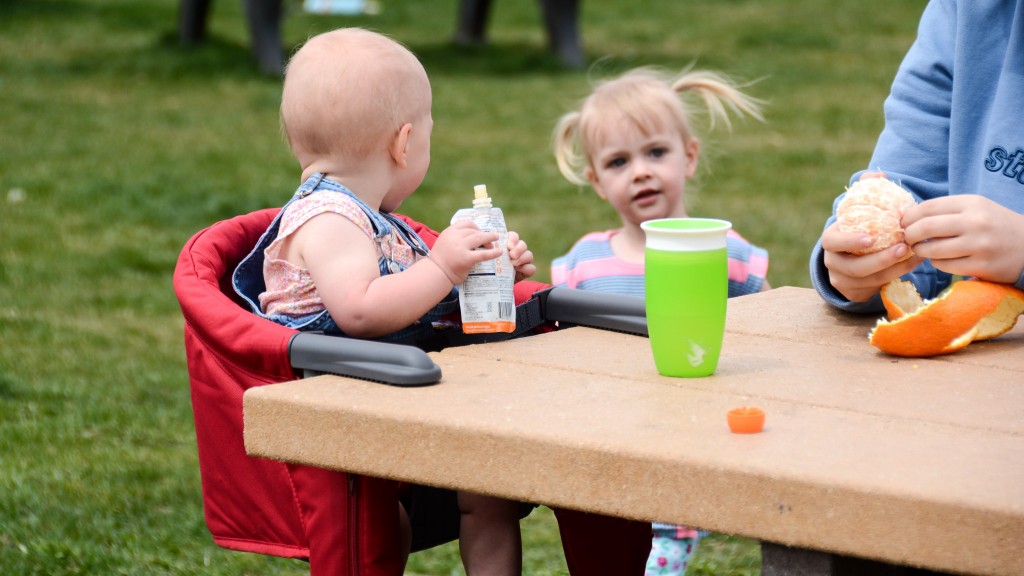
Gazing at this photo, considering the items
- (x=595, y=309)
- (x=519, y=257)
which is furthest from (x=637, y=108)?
(x=595, y=309)

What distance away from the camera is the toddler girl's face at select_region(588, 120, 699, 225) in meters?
3.55

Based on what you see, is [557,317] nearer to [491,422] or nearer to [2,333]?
[491,422]

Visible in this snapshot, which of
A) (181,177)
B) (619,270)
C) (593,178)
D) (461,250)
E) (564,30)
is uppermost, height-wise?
(461,250)

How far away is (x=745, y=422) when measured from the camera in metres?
1.50

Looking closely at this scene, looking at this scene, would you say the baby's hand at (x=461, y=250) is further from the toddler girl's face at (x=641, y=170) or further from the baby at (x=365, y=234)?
the toddler girl's face at (x=641, y=170)

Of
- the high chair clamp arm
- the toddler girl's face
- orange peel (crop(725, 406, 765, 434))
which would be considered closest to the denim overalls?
the high chair clamp arm

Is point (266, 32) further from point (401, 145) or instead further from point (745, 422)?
point (745, 422)

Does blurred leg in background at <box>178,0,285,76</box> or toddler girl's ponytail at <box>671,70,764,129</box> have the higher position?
toddler girl's ponytail at <box>671,70,764,129</box>

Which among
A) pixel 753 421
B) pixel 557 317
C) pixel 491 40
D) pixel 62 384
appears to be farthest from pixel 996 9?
pixel 491 40

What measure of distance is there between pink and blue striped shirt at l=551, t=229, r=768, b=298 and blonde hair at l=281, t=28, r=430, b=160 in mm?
1204

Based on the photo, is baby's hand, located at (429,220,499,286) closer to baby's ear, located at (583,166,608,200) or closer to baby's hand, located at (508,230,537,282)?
baby's hand, located at (508,230,537,282)

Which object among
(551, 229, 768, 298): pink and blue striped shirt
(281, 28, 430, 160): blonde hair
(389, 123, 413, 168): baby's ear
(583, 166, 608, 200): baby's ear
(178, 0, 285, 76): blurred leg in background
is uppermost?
(281, 28, 430, 160): blonde hair

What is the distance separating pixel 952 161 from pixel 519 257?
72cm

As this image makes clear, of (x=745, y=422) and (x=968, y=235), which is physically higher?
(x=968, y=235)
